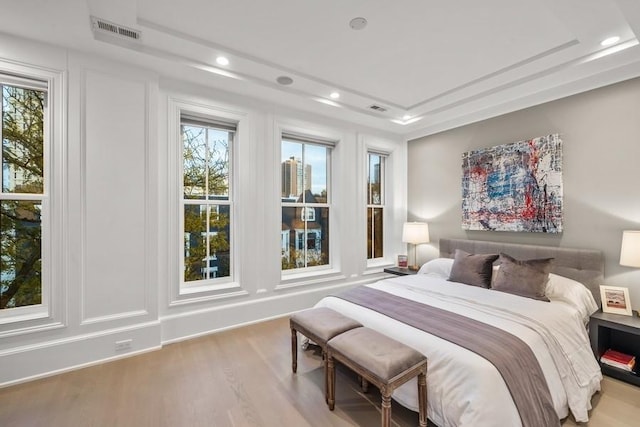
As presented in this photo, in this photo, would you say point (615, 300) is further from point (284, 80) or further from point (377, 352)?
point (284, 80)

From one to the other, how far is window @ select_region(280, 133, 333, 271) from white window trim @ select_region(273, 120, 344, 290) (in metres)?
0.06

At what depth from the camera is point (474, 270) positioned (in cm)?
319

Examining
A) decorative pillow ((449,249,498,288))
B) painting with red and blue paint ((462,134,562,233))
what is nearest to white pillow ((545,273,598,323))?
decorative pillow ((449,249,498,288))

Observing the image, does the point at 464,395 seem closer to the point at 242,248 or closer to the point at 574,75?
the point at 242,248

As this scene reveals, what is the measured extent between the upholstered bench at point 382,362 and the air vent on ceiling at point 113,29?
2.91 metres

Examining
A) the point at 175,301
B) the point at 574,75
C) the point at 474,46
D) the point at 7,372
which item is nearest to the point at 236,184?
the point at 175,301

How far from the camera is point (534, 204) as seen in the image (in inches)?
133

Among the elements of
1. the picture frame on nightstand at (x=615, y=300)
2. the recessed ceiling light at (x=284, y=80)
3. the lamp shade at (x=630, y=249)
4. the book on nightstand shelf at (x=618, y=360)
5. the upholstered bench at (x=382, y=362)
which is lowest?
the book on nightstand shelf at (x=618, y=360)

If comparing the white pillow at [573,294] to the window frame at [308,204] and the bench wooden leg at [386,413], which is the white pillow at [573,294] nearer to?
the bench wooden leg at [386,413]

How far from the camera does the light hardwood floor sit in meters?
1.92

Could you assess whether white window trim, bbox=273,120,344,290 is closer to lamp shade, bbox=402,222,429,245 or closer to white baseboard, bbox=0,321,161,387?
lamp shade, bbox=402,222,429,245

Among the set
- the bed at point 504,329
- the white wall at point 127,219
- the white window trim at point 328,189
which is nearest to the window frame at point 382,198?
the white window trim at point 328,189

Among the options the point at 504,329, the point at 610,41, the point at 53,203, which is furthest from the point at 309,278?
the point at 610,41

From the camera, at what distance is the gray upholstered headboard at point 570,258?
285 cm
